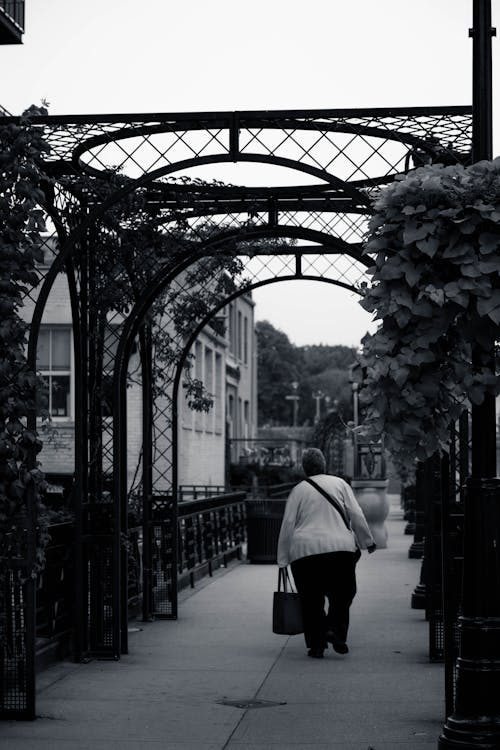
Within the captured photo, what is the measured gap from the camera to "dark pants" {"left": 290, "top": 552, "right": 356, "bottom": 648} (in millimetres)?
11406

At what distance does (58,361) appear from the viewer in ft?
96.7

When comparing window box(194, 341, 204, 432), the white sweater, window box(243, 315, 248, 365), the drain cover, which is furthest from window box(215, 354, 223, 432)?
the drain cover

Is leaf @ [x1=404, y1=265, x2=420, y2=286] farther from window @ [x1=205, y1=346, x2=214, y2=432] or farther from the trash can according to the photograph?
window @ [x1=205, y1=346, x2=214, y2=432]

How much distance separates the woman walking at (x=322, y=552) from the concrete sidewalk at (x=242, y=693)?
28 centimetres

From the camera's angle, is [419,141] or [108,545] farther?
[108,545]

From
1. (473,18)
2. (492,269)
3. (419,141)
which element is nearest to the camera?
(492,269)

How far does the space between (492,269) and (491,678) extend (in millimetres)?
2033

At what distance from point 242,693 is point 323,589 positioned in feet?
6.35

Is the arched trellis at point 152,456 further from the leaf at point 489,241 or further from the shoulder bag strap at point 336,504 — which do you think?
the leaf at point 489,241

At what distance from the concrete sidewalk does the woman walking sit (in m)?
0.28

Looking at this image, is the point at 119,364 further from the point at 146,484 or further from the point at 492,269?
the point at 492,269

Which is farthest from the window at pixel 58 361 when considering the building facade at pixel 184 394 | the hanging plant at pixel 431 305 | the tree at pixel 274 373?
the tree at pixel 274 373

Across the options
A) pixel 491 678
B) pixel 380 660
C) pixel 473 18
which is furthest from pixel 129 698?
pixel 473 18

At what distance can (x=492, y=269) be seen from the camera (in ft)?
21.1
